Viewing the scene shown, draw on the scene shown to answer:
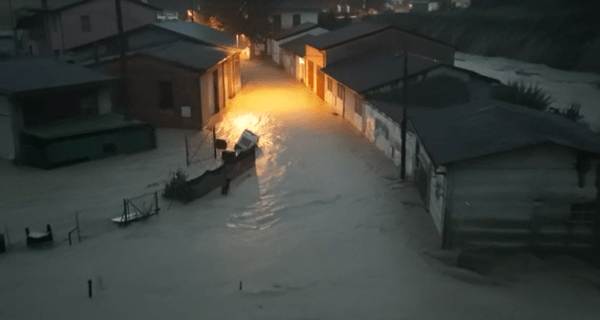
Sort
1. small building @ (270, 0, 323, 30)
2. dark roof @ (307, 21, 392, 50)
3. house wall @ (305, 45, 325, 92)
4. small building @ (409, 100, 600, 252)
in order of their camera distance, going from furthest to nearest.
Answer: small building @ (270, 0, 323, 30), house wall @ (305, 45, 325, 92), dark roof @ (307, 21, 392, 50), small building @ (409, 100, 600, 252)

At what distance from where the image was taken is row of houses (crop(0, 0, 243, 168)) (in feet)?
70.7

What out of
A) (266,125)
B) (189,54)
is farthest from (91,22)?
(266,125)

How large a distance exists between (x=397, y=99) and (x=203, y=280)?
15.8 metres

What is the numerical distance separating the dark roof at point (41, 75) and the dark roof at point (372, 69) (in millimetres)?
11915

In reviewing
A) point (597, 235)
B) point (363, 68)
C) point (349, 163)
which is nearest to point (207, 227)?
→ point (349, 163)

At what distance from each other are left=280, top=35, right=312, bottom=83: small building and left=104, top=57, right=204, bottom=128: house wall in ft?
55.0

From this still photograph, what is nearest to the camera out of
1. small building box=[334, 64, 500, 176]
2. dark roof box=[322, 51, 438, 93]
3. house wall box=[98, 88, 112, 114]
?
small building box=[334, 64, 500, 176]

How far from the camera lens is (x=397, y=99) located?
25.6m

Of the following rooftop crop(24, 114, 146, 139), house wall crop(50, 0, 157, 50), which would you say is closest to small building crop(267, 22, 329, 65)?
house wall crop(50, 0, 157, 50)

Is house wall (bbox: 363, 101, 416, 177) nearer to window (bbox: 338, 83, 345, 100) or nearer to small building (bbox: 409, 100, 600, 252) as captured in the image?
window (bbox: 338, 83, 345, 100)

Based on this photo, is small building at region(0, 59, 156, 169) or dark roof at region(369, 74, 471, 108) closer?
small building at region(0, 59, 156, 169)

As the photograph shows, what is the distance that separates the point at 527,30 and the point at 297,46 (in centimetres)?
2768

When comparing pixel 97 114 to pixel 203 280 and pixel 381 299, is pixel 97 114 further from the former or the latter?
pixel 381 299

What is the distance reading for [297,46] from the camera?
48.0 meters
